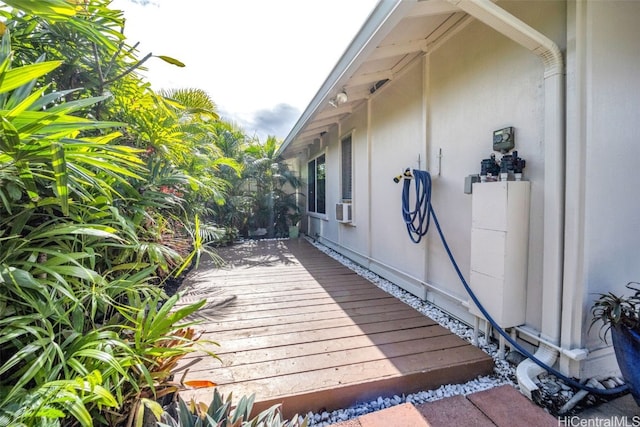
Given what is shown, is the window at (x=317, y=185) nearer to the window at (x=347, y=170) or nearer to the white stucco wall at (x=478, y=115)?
the window at (x=347, y=170)

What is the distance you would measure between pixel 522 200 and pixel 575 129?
19.5 inches

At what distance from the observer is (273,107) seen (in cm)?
1363

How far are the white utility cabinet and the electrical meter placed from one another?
0.30 metres

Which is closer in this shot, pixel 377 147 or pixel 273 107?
pixel 377 147

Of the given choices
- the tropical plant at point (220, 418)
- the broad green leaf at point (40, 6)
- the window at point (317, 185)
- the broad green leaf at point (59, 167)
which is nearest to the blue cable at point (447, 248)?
the tropical plant at point (220, 418)

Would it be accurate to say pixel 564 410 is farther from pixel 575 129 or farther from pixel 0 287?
pixel 0 287

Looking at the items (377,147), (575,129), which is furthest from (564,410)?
(377,147)

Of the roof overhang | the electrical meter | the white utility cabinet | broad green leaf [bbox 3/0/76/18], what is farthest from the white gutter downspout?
broad green leaf [bbox 3/0/76/18]

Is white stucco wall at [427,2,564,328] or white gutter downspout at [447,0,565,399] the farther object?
white stucco wall at [427,2,564,328]

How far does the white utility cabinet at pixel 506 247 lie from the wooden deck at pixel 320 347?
0.39m

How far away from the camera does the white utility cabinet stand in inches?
73.0

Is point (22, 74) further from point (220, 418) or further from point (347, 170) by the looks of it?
point (347, 170)

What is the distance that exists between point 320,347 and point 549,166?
6.52 ft

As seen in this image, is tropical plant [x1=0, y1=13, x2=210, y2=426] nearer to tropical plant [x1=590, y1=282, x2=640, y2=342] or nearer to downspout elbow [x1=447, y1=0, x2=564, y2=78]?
downspout elbow [x1=447, y1=0, x2=564, y2=78]
